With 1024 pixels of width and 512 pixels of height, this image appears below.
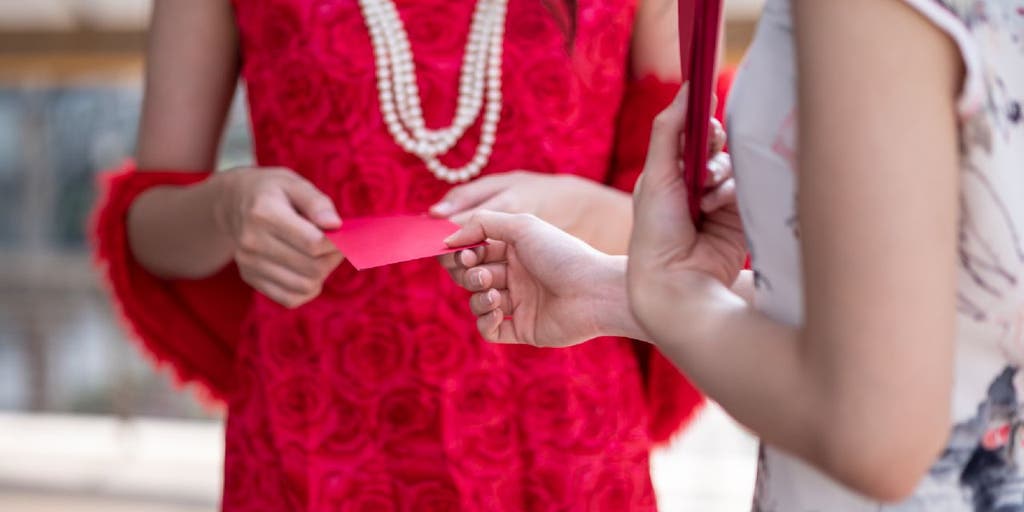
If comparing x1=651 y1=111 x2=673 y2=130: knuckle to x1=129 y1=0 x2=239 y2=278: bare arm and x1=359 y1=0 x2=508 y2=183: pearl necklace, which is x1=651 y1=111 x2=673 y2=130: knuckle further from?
x1=129 y1=0 x2=239 y2=278: bare arm

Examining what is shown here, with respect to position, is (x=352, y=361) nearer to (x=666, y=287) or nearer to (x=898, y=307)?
(x=666, y=287)

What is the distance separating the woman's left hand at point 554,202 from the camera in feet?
2.56

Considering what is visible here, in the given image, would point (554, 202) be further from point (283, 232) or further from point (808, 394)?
point (808, 394)

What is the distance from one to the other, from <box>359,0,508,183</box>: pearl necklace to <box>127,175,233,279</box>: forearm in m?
0.17

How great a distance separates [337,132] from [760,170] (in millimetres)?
485

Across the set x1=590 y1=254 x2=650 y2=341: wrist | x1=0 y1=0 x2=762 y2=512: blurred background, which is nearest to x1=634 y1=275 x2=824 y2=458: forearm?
x1=590 y1=254 x2=650 y2=341: wrist

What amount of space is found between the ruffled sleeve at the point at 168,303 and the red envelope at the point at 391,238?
0.27m

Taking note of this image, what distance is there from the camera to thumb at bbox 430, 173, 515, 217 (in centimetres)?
78

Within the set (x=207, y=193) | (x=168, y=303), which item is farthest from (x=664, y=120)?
(x=168, y=303)

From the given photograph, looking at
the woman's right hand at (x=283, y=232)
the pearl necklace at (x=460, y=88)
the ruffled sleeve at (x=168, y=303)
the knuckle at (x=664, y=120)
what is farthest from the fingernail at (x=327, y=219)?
the knuckle at (x=664, y=120)

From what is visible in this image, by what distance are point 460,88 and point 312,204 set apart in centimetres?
16

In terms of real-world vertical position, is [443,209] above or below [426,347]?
above

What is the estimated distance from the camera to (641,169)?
0.90 m

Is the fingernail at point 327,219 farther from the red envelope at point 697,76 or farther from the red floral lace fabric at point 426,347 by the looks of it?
the red envelope at point 697,76
